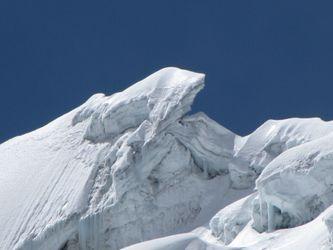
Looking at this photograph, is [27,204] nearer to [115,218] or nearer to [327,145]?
[115,218]

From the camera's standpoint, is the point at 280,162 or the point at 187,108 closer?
the point at 280,162

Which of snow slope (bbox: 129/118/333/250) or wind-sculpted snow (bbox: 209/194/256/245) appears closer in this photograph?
snow slope (bbox: 129/118/333/250)

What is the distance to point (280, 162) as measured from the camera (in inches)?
1015

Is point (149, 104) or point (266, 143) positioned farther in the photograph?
point (149, 104)

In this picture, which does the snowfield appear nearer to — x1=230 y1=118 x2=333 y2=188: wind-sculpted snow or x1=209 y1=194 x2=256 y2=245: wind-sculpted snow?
x1=230 y1=118 x2=333 y2=188: wind-sculpted snow

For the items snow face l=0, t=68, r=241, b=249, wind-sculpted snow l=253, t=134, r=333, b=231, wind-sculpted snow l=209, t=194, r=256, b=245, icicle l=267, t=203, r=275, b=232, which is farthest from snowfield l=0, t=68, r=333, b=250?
wind-sculpted snow l=253, t=134, r=333, b=231

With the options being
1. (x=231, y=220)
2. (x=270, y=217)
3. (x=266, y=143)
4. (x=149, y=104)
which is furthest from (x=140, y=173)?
(x=270, y=217)

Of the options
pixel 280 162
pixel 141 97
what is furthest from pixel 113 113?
pixel 280 162

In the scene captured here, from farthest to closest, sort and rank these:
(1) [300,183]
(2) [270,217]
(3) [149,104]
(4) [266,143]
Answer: (3) [149,104] < (4) [266,143] < (2) [270,217] < (1) [300,183]

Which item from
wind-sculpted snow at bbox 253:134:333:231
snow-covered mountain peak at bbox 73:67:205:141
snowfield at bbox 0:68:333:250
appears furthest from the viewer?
snow-covered mountain peak at bbox 73:67:205:141

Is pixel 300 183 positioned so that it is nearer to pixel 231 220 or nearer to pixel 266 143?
pixel 231 220

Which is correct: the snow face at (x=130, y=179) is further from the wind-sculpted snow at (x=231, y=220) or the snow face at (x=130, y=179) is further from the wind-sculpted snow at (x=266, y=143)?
the wind-sculpted snow at (x=231, y=220)

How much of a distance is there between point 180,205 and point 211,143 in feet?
3.55

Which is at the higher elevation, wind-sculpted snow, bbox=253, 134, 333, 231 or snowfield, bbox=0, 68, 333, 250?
wind-sculpted snow, bbox=253, 134, 333, 231
